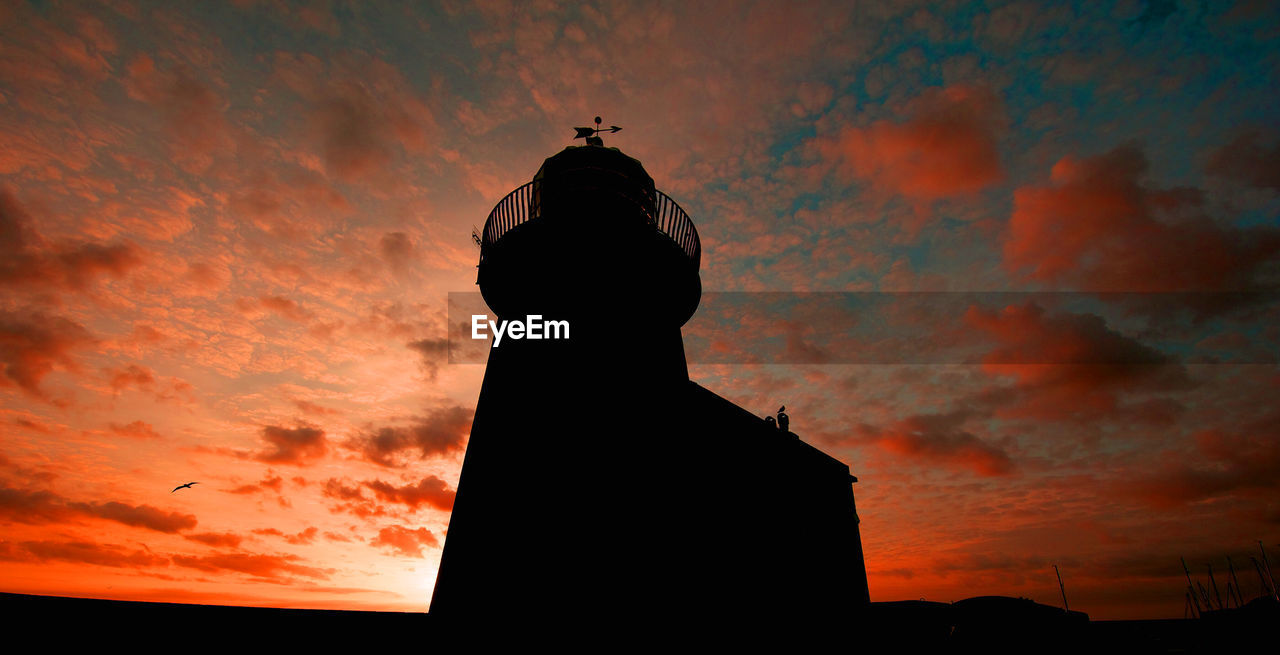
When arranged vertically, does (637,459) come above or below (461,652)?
above

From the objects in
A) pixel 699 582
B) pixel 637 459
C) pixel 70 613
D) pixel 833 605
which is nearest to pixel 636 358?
pixel 637 459

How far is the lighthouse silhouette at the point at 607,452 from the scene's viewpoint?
8766mm

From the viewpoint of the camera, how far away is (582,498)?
895cm

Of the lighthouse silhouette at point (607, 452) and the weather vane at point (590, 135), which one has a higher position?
the weather vane at point (590, 135)

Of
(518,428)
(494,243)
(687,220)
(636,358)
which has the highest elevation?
(687,220)

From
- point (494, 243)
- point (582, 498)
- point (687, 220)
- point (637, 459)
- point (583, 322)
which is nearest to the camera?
point (582, 498)

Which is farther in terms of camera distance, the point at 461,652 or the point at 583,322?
the point at 583,322

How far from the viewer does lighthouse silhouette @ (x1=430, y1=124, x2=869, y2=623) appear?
877cm

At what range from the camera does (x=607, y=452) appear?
946 centimetres

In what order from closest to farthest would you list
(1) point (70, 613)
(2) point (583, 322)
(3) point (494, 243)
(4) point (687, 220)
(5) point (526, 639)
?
(1) point (70, 613)
(5) point (526, 639)
(2) point (583, 322)
(3) point (494, 243)
(4) point (687, 220)

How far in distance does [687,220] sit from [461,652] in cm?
999

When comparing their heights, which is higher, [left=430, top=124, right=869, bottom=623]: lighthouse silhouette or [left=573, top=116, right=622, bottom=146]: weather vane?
[left=573, top=116, right=622, bottom=146]: weather vane

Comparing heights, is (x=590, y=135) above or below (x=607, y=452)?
above

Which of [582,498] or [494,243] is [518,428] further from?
[494,243]
